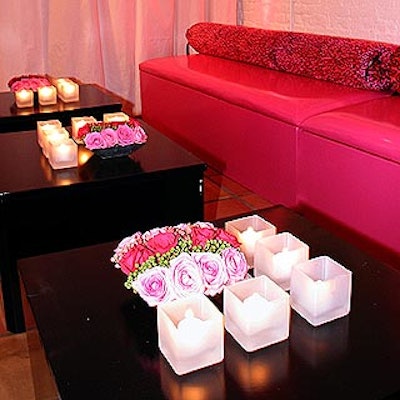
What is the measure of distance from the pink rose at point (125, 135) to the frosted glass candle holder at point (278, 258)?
71cm

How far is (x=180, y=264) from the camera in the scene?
1046 mm

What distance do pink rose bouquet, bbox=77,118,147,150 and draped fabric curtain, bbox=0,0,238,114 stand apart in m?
1.90

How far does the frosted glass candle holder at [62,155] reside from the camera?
1.75m

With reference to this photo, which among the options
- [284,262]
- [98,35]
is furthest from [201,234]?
[98,35]

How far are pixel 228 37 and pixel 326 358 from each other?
2.58 m

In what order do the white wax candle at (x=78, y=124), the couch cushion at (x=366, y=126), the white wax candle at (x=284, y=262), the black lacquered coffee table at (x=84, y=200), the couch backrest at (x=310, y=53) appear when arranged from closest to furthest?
1. the white wax candle at (x=284, y=262)
2. the black lacquered coffee table at (x=84, y=200)
3. the couch cushion at (x=366, y=126)
4. the white wax candle at (x=78, y=124)
5. the couch backrest at (x=310, y=53)

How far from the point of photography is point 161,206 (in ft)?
5.97

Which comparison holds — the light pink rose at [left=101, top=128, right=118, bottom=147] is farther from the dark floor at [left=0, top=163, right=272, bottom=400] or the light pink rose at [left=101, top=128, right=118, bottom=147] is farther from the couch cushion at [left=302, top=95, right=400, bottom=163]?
the couch cushion at [left=302, top=95, right=400, bottom=163]

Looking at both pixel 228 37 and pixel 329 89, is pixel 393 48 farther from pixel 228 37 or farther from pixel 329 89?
pixel 228 37

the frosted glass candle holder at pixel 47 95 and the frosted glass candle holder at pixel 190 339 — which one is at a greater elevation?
the frosted glass candle holder at pixel 47 95

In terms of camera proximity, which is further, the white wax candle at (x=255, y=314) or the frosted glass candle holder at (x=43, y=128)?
the frosted glass candle holder at (x=43, y=128)

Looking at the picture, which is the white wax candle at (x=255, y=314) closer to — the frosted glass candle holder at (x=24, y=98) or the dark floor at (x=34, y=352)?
the dark floor at (x=34, y=352)

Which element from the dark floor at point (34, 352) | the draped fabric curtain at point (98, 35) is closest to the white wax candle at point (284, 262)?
the dark floor at point (34, 352)

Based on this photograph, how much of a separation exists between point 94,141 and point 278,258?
793 mm
